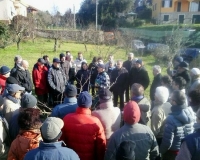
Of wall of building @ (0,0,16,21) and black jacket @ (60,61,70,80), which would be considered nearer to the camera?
black jacket @ (60,61,70,80)

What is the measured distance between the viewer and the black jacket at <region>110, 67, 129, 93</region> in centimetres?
751

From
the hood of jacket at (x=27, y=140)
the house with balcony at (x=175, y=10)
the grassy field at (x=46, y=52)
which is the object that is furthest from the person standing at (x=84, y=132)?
the house with balcony at (x=175, y=10)

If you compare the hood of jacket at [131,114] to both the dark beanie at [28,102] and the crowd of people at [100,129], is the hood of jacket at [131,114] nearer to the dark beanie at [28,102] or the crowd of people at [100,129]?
the crowd of people at [100,129]

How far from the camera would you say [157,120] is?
3.92 m

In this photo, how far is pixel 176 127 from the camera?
3.42m

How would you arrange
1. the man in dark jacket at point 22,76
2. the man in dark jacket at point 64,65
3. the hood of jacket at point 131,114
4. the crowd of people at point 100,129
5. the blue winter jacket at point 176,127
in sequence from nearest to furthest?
the crowd of people at point 100,129, the hood of jacket at point 131,114, the blue winter jacket at point 176,127, the man in dark jacket at point 22,76, the man in dark jacket at point 64,65

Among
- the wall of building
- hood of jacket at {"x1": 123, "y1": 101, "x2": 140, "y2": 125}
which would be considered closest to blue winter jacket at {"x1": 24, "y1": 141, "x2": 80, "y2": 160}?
hood of jacket at {"x1": 123, "y1": 101, "x2": 140, "y2": 125}

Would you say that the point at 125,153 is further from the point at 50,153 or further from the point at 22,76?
the point at 22,76

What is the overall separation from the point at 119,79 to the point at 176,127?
4.18 metres

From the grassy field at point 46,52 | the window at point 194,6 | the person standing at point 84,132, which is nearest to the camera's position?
the person standing at point 84,132

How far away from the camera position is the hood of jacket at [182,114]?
3.46 meters

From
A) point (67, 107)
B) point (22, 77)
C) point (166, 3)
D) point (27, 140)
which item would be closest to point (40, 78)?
point (22, 77)

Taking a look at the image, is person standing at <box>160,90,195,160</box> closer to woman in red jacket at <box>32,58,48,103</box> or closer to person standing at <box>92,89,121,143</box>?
person standing at <box>92,89,121,143</box>

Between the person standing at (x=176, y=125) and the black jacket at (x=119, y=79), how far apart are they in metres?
3.90
